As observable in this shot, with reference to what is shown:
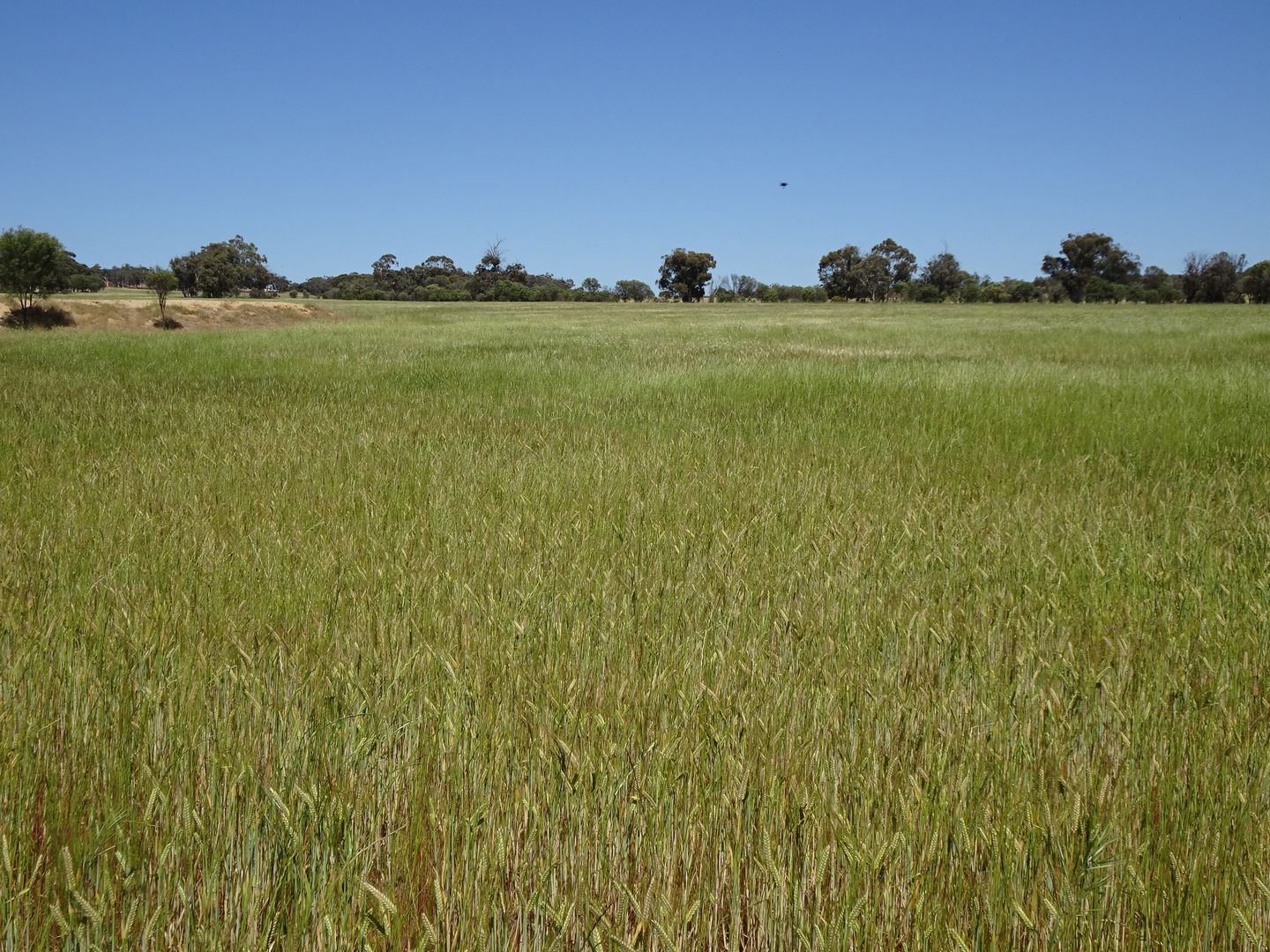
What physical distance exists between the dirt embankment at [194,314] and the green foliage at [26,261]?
3.91 metres

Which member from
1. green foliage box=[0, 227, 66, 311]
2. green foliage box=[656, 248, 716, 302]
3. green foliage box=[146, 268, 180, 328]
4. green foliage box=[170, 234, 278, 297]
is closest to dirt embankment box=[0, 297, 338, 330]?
green foliage box=[146, 268, 180, 328]

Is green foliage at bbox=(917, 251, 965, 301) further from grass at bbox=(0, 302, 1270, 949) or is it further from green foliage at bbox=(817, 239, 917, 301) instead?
grass at bbox=(0, 302, 1270, 949)

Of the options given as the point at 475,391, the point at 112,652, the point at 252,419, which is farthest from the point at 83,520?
the point at 475,391

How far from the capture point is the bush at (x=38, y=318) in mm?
41688

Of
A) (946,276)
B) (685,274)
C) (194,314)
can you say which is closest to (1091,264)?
(946,276)

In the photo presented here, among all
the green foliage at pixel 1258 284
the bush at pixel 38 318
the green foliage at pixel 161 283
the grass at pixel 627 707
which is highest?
the green foliage at pixel 1258 284

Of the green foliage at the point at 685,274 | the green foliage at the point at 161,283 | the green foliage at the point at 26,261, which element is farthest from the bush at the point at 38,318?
the green foliage at the point at 685,274

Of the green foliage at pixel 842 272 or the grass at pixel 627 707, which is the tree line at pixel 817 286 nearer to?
the green foliage at pixel 842 272

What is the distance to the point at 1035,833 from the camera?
1.62 meters

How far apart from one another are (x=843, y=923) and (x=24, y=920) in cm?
147

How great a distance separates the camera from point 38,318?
1677 inches

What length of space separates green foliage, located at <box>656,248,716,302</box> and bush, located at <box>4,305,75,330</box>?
317 feet

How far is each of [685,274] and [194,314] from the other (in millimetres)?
91329

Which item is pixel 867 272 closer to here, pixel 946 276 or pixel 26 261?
pixel 946 276
